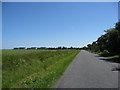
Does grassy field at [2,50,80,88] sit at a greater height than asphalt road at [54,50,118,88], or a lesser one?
greater

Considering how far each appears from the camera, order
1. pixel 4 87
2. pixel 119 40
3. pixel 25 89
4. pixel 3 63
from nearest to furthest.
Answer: pixel 25 89, pixel 4 87, pixel 3 63, pixel 119 40

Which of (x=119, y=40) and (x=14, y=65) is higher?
(x=119, y=40)

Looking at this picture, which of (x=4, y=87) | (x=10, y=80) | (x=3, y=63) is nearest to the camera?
(x=4, y=87)

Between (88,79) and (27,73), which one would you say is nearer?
(88,79)

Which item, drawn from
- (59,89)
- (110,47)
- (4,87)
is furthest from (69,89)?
(110,47)

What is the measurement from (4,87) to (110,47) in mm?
33124

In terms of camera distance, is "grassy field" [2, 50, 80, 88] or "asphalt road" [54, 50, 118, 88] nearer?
"asphalt road" [54, 50, 118, 88]

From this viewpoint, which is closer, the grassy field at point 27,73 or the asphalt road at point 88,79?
the asphalt road at point 88,79

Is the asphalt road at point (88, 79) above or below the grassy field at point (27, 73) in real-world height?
below

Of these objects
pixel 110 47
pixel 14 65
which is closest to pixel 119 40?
pixel 110 47

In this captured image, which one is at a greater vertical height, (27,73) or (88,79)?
(27,73)

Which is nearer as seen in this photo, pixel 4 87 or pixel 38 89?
pixel 38 89

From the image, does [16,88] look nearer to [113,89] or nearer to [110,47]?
[113,89]

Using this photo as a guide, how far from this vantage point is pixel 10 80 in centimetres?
1098
